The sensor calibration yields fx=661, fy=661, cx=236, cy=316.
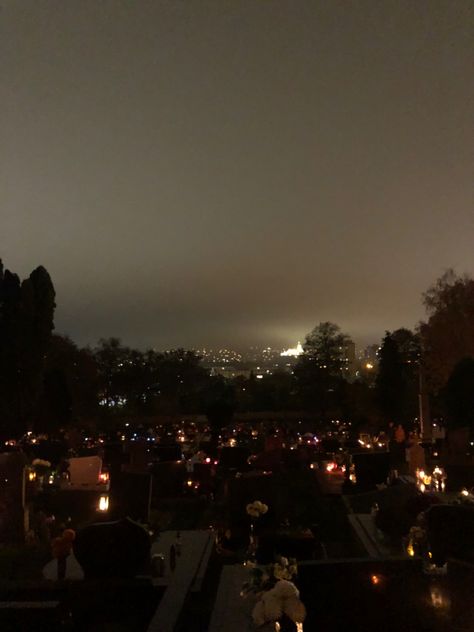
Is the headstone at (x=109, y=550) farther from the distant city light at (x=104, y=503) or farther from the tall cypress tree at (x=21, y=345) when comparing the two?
the tall cypress tree at (x=21, y=345)

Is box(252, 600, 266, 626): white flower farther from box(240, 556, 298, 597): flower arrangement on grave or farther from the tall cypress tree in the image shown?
the tall cypress tree

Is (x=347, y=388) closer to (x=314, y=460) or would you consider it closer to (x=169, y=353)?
(x=314, y=460)

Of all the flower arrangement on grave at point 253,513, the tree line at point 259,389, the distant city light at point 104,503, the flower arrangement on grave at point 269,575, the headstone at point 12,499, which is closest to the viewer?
the flower arrangement on grave at point 269,575

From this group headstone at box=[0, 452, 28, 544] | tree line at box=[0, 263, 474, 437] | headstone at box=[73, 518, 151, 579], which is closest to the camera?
headstone at box=[73, 518, 151, 579]

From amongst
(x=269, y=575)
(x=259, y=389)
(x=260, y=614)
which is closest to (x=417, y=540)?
(x=269, y=575)

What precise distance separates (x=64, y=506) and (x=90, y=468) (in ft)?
7.21

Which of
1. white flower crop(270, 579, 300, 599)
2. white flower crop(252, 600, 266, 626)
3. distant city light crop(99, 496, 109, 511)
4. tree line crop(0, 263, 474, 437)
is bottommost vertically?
distant city light crop(99, 496, 109, 511)

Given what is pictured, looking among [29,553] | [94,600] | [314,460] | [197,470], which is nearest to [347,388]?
[314,460]

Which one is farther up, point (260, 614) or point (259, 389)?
point (259, 389)

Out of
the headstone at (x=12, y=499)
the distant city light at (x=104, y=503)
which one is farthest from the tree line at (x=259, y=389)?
the headstone at (x=12, y=499)

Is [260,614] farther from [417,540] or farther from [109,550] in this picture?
[417,540]

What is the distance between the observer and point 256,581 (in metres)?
4.89

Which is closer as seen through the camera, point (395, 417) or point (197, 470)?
point (197, 470)

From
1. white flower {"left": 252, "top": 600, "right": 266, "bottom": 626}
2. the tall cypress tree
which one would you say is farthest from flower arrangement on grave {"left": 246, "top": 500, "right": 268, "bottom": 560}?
the tall cypress tree
